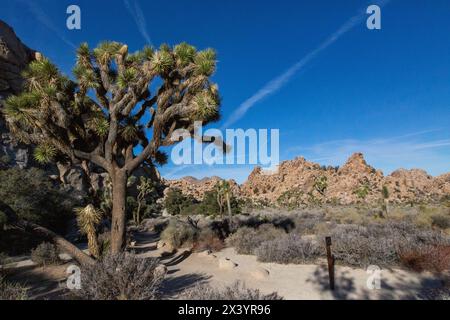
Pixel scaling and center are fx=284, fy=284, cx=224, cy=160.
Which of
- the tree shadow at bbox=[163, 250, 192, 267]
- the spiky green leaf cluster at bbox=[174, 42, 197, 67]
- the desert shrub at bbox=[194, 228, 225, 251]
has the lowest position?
the tree shadow at bbox=[163, 250, 192, 267]

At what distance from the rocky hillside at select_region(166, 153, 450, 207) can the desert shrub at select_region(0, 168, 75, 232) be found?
35.6 m

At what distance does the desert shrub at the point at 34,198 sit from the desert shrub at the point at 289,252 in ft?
37.9

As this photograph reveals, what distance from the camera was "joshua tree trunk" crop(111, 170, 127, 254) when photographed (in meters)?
7.54

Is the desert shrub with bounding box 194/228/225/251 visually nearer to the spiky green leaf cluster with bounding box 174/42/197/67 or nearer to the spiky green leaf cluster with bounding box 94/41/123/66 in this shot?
the spiky green leaf cluster with bounding box 174/42/197/67

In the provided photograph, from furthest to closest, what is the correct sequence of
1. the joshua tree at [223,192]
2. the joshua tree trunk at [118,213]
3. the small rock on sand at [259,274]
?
1. the joshua tree at [223,192]
2. the joshua tree trunk at [118,213]
3. the small rock on sand at [259,274]

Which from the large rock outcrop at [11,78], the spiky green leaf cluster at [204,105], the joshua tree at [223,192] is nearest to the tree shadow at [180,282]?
the spiky green leaf cluster at [204,105]

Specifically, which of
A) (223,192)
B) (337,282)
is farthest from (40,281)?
(223,192)

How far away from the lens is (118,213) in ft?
25.2

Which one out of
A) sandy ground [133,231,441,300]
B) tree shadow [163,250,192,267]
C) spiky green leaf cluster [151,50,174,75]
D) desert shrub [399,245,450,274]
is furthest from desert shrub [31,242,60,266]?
desert shrub [399,245,450,274]

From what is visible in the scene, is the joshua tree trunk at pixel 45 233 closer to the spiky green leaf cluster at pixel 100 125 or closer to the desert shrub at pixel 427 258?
the spiky green leaf cluster at pixel 100 125

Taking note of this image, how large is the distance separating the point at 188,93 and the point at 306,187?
5943 centimetres

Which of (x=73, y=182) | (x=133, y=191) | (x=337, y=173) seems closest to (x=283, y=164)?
(x=337, y=173)

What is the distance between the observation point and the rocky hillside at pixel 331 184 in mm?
52781

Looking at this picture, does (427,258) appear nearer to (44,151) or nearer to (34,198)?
(44,151)
